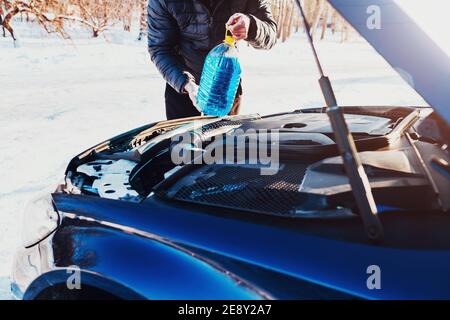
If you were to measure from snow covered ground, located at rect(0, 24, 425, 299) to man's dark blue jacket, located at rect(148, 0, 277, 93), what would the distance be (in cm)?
130

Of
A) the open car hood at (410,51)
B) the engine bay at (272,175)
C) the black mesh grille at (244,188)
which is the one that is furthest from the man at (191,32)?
the open car hood at (410,51)

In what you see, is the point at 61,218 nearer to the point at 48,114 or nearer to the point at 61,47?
the point at 48,114

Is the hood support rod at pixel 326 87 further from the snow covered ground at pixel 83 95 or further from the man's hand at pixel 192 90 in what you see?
the man's hand at pixel 192 90

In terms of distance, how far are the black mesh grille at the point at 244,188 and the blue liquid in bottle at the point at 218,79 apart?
116 centimetres

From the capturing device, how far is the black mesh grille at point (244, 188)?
3.92 feet

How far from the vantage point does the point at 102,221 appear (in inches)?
49.6

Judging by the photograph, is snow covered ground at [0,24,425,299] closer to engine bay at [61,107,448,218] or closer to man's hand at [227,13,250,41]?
engine bay at [61,107,448,218]

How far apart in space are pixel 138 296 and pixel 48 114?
5.67 metres

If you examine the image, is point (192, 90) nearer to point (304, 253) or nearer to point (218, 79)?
point (218, 79)

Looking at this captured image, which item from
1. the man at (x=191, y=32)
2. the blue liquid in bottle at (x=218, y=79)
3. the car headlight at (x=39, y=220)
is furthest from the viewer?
the man at (x=191, y=32)

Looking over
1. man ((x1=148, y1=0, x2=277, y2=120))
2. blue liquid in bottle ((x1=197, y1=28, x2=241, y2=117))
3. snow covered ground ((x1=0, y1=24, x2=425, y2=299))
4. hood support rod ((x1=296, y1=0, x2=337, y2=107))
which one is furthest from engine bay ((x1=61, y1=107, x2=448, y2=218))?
man ((x1=148, y1=0, x2=277, y2=120))

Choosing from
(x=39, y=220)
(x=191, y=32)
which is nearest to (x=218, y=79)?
(x=191, y=32)

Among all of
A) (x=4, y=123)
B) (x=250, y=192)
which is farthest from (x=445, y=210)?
(x=4, y=123)

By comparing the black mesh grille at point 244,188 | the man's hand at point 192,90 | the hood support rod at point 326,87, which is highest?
the hood support rod at point 326,87
